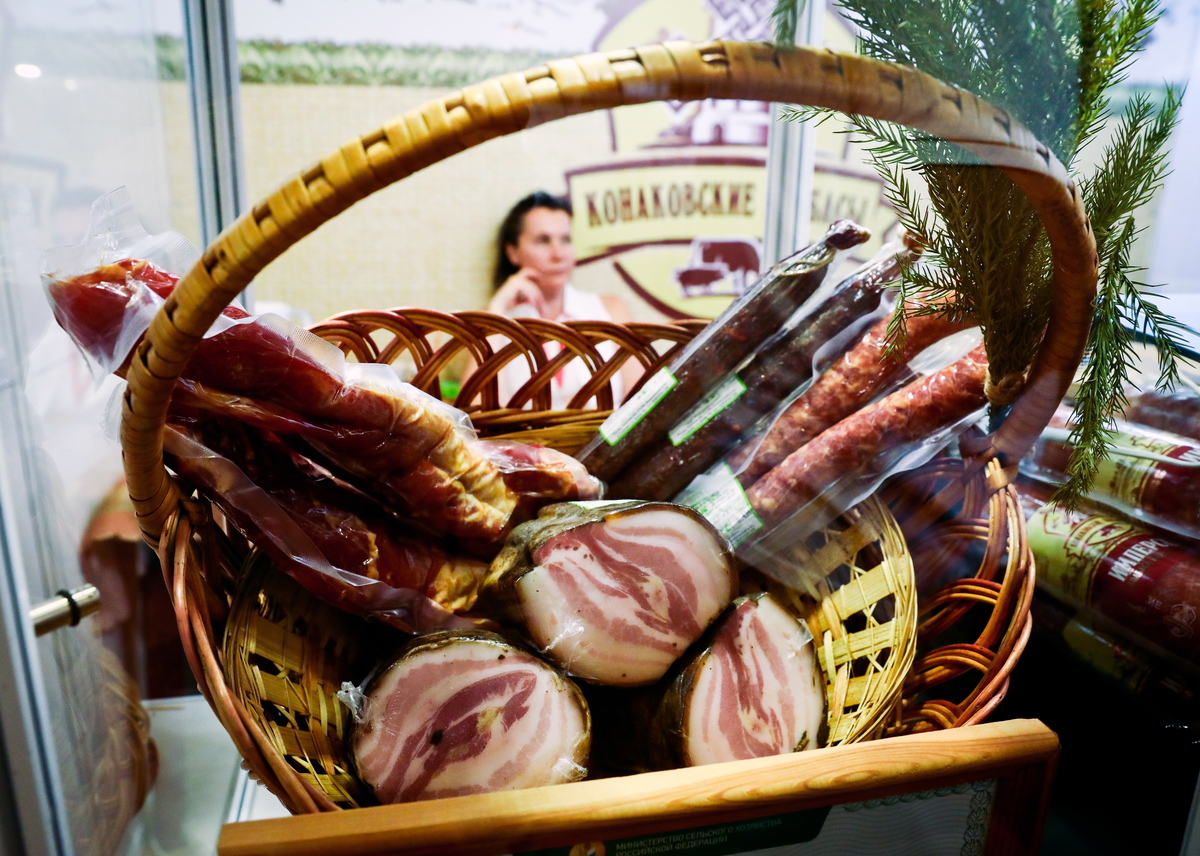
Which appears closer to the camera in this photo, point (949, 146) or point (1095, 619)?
point (949, 146)

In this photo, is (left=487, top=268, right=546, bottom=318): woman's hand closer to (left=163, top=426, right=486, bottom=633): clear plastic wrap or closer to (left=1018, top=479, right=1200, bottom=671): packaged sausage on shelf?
(left=163, top=426, right=486, bottom=633): clear plastic wrap

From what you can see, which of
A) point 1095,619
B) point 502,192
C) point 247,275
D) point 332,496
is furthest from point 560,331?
point 1095,619

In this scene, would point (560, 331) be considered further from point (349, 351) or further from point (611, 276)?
point (349, 351)

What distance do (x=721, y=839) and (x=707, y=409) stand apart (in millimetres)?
597

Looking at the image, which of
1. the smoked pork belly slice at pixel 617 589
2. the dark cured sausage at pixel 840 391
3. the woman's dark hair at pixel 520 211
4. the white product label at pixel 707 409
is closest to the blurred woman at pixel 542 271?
the woman's dark hair at pixel 520 211

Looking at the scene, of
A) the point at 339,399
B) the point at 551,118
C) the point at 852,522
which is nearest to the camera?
the point at 551,118

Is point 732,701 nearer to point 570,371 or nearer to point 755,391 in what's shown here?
point 755,391

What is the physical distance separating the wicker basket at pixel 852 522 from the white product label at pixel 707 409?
252mm

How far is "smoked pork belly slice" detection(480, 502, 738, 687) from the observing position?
0.86 m

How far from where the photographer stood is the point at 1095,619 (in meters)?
1.03

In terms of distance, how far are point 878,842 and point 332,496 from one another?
73 cm

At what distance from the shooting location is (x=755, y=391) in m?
1.14

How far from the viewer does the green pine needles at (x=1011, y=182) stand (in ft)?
2.31

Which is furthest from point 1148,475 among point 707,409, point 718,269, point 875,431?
point 718,269
